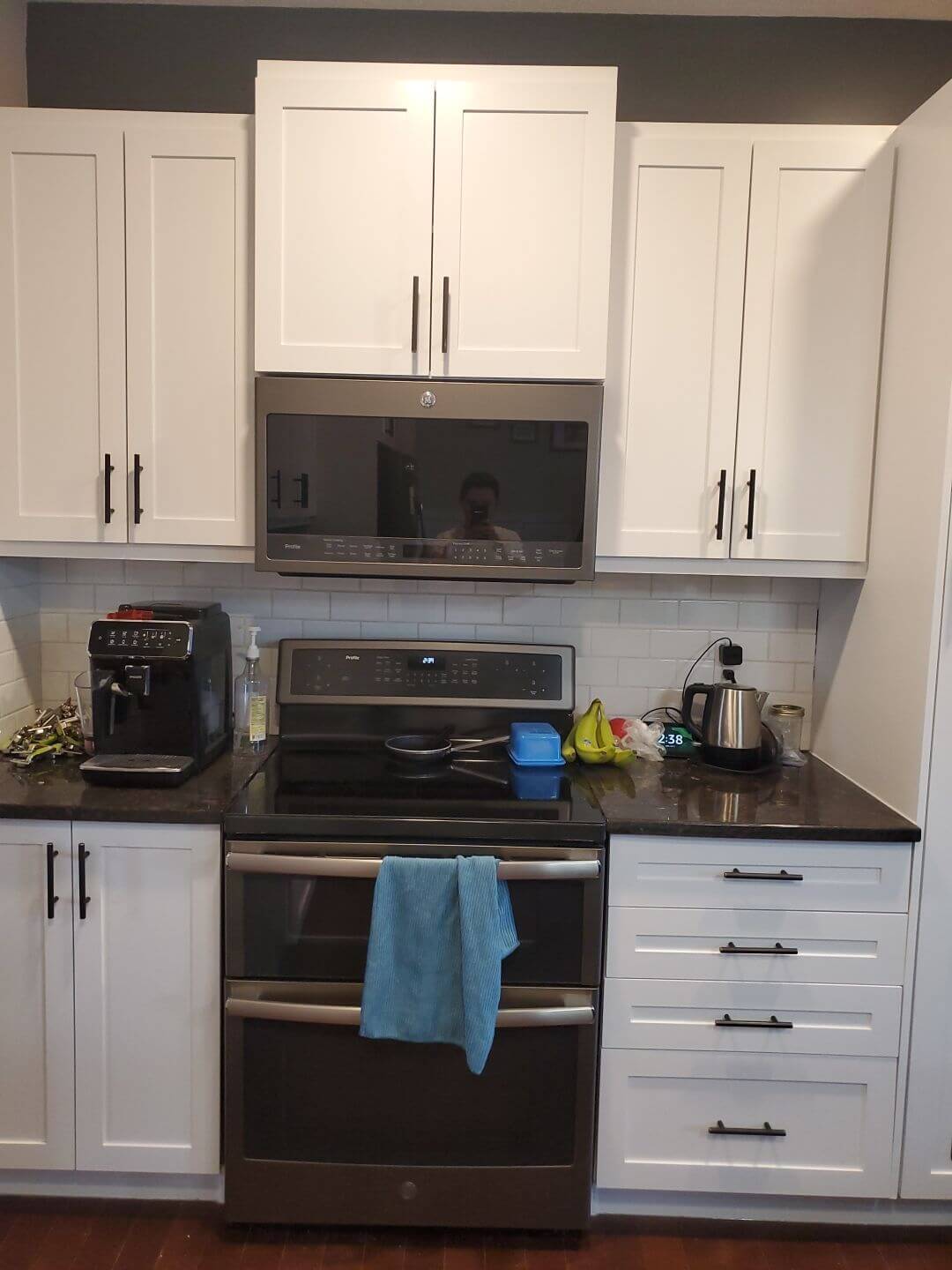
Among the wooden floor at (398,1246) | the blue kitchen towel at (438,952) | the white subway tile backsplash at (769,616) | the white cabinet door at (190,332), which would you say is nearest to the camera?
the blue kitchen towel at (438,952)

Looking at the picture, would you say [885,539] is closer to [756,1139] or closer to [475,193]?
[475,193]

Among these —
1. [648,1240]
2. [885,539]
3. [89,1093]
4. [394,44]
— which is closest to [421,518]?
[885,539]

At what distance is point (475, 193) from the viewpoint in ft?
6.25

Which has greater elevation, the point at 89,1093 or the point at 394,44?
the point at 394,44

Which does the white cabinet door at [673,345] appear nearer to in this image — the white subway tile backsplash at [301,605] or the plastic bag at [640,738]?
the plastic bag at [640,738]

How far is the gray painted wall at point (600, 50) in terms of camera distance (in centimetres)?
221

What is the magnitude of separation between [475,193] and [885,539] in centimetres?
119

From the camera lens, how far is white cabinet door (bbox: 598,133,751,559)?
77.5 inches

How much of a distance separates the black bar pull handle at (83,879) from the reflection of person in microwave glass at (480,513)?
0.99 m

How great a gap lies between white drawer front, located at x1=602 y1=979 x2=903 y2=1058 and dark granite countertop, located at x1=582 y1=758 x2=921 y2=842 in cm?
33

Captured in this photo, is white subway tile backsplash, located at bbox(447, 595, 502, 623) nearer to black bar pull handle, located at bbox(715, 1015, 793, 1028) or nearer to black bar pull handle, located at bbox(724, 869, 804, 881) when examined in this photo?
black bar pull handle, located at bbox(724, 869, 804, 881)

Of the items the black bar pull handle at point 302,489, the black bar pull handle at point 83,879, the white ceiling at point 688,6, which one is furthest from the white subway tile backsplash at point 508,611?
the white ceiling at point 688,6

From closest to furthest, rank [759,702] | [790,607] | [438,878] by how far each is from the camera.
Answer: [438,878] < [759,702] < [790,607]

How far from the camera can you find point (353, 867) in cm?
170
